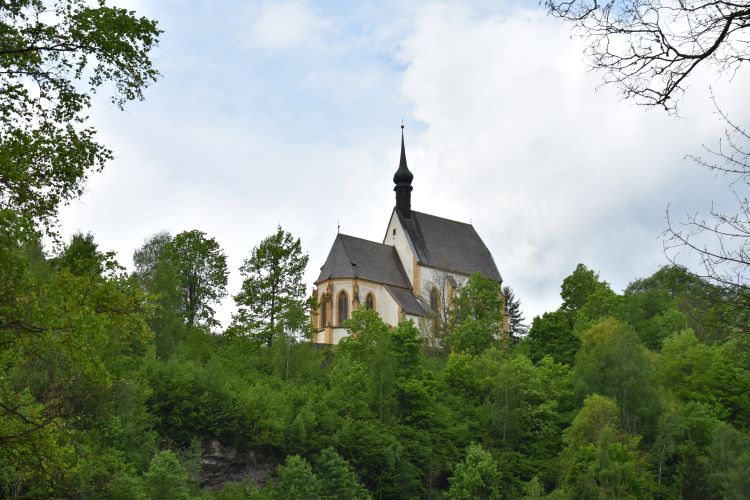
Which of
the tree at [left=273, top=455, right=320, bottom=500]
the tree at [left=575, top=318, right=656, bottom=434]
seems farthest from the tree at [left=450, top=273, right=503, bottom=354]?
the tree at [left=273, top=455, right=320, bottom=500]

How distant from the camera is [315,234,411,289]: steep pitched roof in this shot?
2771 inches

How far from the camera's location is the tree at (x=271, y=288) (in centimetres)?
4638

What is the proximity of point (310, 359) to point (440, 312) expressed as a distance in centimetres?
2646

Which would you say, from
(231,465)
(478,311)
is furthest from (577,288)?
(231,465)

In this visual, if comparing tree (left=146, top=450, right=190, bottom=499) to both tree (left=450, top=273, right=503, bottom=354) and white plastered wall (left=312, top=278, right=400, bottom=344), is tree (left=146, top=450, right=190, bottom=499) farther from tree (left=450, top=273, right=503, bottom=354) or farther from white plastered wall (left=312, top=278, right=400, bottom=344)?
white plastered wall (left=312, top=278, right=400, bottom=344)

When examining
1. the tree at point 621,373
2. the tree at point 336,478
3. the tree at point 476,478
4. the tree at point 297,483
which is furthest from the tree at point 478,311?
the tree at point 297,483

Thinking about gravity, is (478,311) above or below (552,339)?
above

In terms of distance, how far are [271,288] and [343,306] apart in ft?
72.5

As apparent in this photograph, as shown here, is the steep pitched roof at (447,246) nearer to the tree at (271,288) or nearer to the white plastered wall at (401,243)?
the white plastered wall at (401,243)

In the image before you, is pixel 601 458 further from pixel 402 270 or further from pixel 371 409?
pixel 402 270

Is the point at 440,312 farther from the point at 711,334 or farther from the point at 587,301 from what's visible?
the point at 711,334

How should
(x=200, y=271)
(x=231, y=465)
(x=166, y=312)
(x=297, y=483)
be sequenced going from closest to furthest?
(x=297, y=483), (x=231, y=465), (x=166, y=312), (x=200, y=271)

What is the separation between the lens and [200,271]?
181ft

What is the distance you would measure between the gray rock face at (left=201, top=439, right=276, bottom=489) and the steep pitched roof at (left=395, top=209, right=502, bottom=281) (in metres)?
36.8
